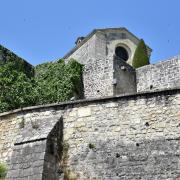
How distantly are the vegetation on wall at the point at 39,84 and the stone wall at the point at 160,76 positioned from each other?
293 cm

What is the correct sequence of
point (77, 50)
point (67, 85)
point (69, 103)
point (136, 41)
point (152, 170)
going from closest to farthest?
point (152, 170) → point (69, 103) → point (67, 85) → point (77, 50) → point (136, 41)

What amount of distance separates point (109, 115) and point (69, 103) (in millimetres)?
1030

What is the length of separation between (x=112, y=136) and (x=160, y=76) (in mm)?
11341

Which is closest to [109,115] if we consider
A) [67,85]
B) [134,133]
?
[134,133]

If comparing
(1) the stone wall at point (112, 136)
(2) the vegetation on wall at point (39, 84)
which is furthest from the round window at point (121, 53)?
(1) the stone wall at point (112, 136)

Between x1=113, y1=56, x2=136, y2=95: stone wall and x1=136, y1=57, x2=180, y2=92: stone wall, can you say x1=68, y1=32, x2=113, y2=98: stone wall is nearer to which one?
x1=113, y1=56, x2=136, y2=95: stone wall

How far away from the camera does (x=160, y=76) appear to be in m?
21.0

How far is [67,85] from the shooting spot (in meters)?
20.6

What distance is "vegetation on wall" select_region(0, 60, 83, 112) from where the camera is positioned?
721 inches

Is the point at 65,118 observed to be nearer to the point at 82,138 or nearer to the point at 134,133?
the point at 82,138

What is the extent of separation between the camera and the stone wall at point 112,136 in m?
9.55

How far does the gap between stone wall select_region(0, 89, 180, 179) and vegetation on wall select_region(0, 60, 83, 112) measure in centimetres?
724

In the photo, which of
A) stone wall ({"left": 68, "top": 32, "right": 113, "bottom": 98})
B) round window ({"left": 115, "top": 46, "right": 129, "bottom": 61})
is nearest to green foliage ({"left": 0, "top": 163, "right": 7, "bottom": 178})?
stone wall ({"left": 68, "top": 32, "right": 113, "bottom": 98})

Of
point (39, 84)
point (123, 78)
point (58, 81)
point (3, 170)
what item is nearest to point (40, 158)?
point (3, 170)
